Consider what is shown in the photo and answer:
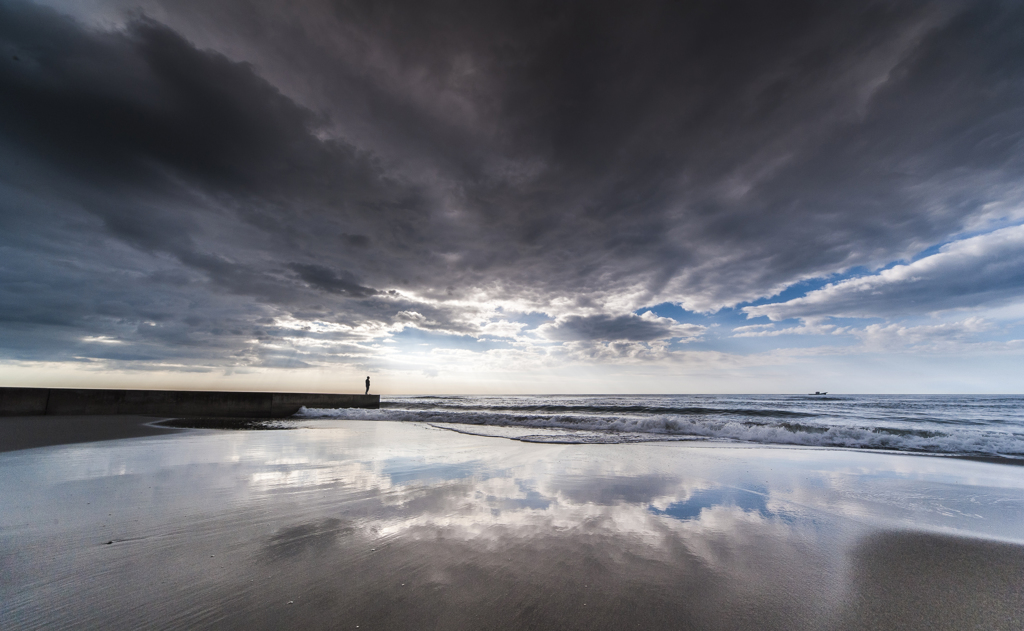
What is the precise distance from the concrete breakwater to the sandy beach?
16274 millimetres

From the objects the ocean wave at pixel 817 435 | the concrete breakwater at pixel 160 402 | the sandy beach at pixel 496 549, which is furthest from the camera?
the concrete breakwater at pixel 160 402

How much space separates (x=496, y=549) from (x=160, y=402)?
971 inches

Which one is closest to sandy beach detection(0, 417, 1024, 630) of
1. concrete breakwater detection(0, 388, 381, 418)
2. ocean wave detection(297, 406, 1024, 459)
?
ocean wave detection(297, 406, 1024, 459)

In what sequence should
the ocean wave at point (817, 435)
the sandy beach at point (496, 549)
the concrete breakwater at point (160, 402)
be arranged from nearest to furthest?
the sandy beach at point (496, 549) → the ocean wave at point (817, 435) → the concrete breakwater at point (160, 402)

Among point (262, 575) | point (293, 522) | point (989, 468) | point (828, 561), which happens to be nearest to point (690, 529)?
point (828, 561)

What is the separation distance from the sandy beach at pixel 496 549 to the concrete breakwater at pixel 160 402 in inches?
641

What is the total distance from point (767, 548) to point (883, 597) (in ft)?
2.33

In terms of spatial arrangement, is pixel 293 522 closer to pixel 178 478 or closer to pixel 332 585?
pixel 332 585

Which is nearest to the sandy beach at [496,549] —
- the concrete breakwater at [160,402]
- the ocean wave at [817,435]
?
the ocean wave at [817,435]

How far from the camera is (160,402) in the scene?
1923 centimetres

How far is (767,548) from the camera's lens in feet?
9.47

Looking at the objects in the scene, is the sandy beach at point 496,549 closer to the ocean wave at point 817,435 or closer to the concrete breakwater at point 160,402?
the ocean wave at point 817,435

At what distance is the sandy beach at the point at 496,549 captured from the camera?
1.91 m

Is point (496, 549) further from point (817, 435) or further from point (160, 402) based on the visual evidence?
point (160, 402)
